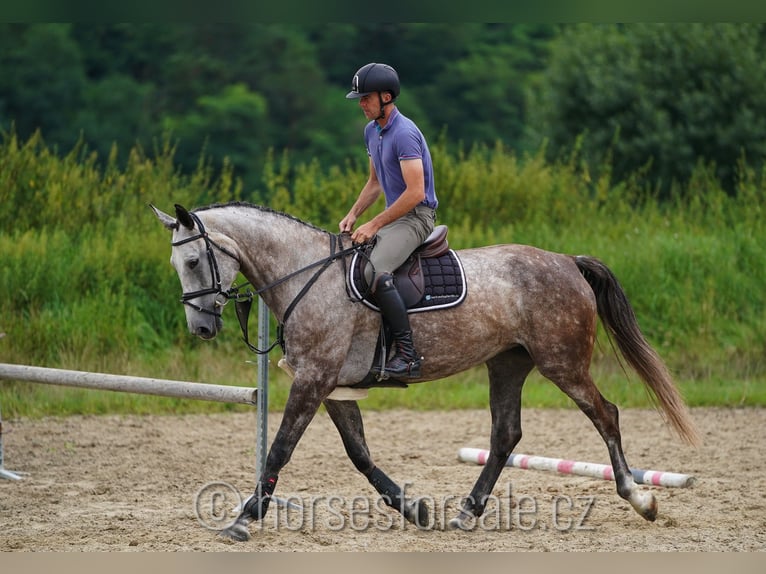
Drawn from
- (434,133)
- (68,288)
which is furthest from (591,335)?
(434,133)

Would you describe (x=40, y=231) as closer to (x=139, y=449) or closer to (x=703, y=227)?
(x=139, y=449)

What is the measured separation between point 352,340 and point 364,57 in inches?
1106

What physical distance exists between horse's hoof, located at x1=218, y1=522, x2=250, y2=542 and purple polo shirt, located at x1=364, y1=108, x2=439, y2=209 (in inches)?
75.2

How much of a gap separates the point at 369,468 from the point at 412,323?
34.5 inches

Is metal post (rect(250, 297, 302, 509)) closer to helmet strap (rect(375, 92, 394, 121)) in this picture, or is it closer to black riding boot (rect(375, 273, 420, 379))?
black riding boot (rect(375, 273, 420, 379))

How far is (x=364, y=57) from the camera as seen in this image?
33250 millimetres

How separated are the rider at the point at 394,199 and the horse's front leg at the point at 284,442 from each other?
17.7 inches

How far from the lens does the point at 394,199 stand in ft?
20.4

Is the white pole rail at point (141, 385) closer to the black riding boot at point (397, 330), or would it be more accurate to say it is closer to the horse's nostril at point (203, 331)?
the horse's nostril at point (203, 331)

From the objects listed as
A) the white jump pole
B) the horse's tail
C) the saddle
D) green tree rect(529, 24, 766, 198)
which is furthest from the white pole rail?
green tree rect(529, 24, 766, 198)

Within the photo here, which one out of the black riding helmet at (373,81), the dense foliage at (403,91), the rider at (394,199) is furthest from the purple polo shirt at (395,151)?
the dense foliage at (403,91)

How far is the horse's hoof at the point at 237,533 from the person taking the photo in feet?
19.2

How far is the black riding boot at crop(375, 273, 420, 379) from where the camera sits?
→ 5.94 metres

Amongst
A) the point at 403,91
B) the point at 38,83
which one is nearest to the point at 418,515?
the point at 38,83
